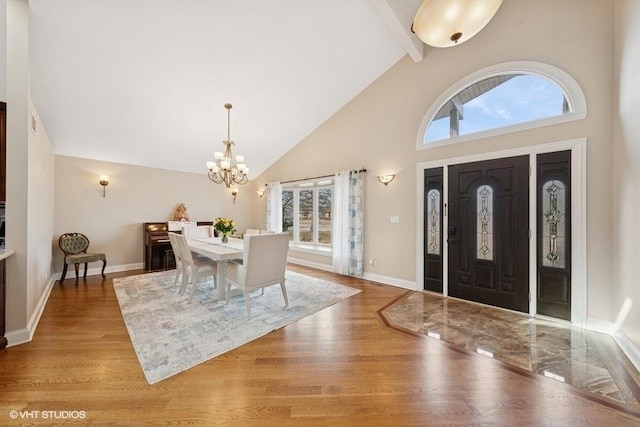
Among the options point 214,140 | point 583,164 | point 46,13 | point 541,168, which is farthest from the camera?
point 214,140

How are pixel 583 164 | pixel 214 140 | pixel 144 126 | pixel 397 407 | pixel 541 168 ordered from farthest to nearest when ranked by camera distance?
pixel 214 140, pixel 144 126, pixel 541 168, pixel 583 164, pixel 397 407

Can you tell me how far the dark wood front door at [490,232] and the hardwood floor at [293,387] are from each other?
5.06ft

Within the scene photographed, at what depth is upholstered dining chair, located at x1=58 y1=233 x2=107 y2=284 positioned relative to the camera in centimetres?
425

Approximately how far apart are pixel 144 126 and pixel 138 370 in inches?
158

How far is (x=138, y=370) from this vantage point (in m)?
1.92

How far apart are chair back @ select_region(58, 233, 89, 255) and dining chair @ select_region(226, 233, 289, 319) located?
11.3ft

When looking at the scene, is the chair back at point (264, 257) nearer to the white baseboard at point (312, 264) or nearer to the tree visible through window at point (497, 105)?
the white baseboard at point (312, 264)

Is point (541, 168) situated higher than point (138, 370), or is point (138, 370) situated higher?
point (541, 168)

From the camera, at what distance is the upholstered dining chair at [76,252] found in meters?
4.25

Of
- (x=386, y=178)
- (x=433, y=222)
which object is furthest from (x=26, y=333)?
(x=433, y=222)

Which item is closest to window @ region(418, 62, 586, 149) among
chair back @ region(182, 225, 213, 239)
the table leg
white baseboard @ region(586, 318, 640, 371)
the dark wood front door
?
the dark wood front door

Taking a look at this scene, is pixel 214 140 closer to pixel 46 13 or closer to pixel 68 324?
pixel 46 13

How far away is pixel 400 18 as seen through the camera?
328 cm

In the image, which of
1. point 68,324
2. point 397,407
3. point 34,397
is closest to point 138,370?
point 34,397
